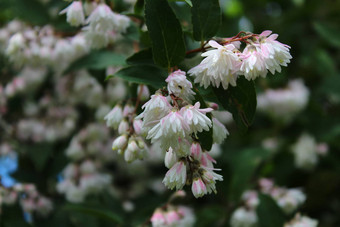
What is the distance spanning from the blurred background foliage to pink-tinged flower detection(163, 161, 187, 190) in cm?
71

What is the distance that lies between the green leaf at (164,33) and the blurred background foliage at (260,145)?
47cm

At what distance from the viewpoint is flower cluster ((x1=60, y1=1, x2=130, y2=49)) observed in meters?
1.47

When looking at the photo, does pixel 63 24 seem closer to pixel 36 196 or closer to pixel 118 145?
pixel 36 196

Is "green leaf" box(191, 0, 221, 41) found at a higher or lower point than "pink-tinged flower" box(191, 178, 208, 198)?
higher

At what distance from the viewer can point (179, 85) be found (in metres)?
1.08

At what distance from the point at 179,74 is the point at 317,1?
2399 mm

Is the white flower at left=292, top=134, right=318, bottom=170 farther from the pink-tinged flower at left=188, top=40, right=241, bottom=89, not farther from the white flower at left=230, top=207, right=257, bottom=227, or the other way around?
the pink-tinged flower at left=188, top=40, right=241, bottom=89

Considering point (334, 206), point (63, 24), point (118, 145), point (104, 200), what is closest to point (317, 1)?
point (334, 206)

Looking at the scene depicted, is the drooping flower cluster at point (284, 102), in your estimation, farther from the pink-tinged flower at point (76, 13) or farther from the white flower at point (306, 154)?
the pink-tinged flower at point (76, 13)

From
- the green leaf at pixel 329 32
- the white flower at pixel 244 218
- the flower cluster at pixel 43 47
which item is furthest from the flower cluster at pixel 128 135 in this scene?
the green leaf at pixel 329 32

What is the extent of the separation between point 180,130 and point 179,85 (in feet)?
0.50

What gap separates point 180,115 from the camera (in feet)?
3.28

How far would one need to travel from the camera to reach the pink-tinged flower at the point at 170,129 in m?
0.98

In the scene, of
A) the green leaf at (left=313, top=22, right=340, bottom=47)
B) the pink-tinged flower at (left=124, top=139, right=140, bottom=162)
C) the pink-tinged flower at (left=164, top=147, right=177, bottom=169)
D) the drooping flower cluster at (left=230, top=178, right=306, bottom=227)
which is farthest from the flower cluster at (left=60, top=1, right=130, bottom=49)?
the green leaf at (left=313, top=22, right=340, bottom=47)
